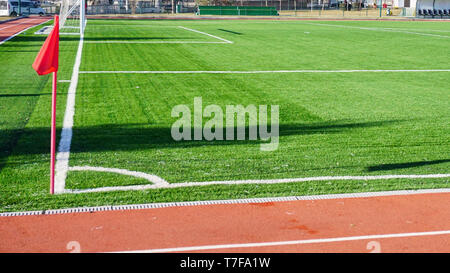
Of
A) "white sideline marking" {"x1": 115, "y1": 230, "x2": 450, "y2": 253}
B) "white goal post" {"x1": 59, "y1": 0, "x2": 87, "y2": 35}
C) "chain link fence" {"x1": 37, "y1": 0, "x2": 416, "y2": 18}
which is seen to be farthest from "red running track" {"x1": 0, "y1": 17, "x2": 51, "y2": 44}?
"white sideline marking" {"x1": 115, "y1": 230, "x2": 450, "y2": 253}

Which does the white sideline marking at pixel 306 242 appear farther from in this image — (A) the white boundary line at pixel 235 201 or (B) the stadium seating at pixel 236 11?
(B) the stadium seating at pixel 236 11

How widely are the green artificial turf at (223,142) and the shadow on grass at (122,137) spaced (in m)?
0.03

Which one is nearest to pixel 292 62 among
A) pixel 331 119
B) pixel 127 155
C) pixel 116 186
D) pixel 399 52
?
pixel 399 52

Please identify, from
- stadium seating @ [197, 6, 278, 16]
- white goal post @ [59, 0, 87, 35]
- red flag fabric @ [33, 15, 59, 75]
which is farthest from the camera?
stadium seating @ [197, 6, 278, 16]

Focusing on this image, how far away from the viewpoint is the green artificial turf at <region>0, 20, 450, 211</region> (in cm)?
784

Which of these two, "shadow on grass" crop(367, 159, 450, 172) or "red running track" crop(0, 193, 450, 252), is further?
"shadow on grass" crop(367, 159, 450, 172)

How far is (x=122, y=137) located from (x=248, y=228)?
15.1 ft

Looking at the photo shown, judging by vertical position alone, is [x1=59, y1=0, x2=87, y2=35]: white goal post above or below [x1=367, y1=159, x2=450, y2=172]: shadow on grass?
above

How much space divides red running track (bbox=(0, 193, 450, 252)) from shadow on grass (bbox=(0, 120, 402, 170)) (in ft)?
9.11

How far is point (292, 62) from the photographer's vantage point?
21.9 meters

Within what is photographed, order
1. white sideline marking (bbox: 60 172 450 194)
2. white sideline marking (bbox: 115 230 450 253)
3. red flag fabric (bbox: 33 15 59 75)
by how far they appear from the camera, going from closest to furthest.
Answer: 1. white sideline marking (bbox: 115 230 450 253)
2. red flag fabric (bbox: 33 15 59 75)
3. white sideline marking (bbox: 60 172 450 194)

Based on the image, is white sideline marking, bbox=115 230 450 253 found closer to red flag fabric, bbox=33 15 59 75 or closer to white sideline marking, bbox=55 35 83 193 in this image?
white sideline marking, bbox=55 35 83 193

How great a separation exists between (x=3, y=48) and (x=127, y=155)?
755 inches

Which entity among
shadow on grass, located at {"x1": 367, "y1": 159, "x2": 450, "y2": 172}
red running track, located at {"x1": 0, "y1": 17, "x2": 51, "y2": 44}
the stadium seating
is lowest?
shadow on grass, located at {"x1": 367, "y1": 159, "x2": 450, "y2": 172}
